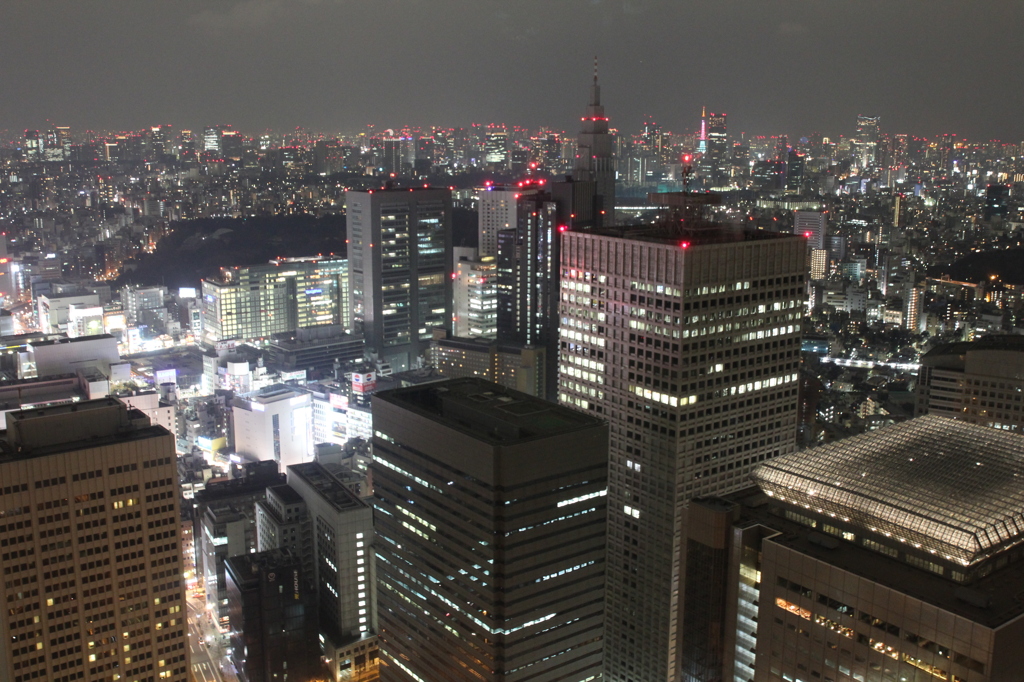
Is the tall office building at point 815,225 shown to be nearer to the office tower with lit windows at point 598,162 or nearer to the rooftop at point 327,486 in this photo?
the office tower with lit windows at point 598,162

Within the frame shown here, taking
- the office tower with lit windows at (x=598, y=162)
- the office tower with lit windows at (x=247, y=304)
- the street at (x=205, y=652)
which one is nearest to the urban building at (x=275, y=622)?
the street at (x=205, y=652)

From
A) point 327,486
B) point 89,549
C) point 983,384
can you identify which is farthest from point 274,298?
point 983,384

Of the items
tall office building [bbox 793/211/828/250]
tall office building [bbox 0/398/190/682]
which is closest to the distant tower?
tall office building [bbox 793/211/828/250]

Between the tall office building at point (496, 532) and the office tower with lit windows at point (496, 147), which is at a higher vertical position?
the office tower with lit windows at point (496, 147)

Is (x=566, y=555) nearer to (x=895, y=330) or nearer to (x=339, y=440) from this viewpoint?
(x=339, y=440)

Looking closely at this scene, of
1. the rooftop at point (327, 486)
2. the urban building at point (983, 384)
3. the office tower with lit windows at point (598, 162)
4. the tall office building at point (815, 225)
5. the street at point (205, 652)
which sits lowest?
the street at point (205, 652)

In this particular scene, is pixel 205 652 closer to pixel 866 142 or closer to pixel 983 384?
pixel 983 384

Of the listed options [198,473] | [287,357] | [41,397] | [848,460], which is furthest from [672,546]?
[287,357]
